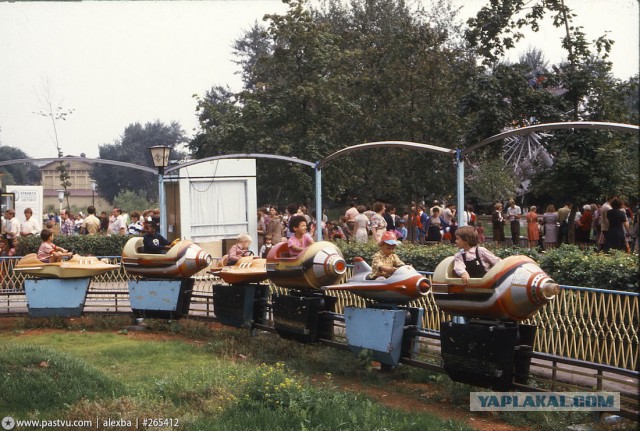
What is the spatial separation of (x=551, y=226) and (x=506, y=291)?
15407 millimetres

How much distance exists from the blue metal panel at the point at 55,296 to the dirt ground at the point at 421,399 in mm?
5919

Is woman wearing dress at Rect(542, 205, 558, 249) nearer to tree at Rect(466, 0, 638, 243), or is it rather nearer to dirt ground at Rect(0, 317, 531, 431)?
tree at Rect(466, 0, 638, 243)

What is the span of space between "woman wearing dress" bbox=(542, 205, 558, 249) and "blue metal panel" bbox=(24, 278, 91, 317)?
12957mm

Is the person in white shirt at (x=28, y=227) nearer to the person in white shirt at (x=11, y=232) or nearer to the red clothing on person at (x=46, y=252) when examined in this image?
the person in white shirt at (x=11, y=232)

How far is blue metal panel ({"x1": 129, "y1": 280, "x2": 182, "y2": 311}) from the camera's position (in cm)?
1429

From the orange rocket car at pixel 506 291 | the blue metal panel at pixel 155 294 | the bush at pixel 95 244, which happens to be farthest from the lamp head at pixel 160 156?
the orange rocket car at pixel 506 291

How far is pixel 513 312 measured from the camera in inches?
324

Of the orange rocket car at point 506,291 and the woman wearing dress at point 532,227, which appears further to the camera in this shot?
the woman wearing dress at point 532,227

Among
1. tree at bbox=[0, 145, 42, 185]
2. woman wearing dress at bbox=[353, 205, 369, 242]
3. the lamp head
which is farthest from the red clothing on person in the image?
tree at bbox=[0, 145, 42, 185]

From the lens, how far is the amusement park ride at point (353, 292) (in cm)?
831

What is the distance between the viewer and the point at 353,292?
10.3 meters

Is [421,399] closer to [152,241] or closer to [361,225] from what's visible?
[152,241]

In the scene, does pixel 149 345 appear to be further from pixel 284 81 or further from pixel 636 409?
pixel 284 81

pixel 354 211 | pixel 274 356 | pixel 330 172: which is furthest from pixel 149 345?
pixel 330 172
